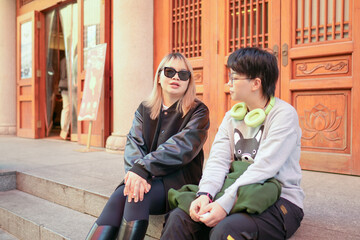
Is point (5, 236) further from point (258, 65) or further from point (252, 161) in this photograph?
point (258, 65)

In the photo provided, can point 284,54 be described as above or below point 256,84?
above

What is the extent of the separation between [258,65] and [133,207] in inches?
39.7

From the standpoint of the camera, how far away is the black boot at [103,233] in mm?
1851

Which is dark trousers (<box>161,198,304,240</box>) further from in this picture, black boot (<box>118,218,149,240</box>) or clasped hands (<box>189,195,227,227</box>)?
black boot (<box>118,218,149,240</box>)

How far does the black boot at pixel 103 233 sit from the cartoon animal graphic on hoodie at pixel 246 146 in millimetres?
802

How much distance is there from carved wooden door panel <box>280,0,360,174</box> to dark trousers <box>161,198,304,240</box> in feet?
6.22

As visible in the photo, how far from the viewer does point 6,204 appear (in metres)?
3.28

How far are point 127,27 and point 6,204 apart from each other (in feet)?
9.16

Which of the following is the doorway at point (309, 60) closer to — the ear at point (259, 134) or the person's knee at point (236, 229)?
the ear at point (259, 134)

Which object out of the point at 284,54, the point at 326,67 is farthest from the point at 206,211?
the point at 284,54

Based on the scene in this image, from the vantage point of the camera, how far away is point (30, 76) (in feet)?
24.1

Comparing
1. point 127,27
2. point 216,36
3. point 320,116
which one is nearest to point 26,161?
point 127,27

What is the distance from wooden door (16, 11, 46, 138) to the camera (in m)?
7.23

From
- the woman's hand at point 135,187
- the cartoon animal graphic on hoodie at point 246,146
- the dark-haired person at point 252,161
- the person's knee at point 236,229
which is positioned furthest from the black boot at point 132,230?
the cartoon animal graphic on hoodie at point 246,146
